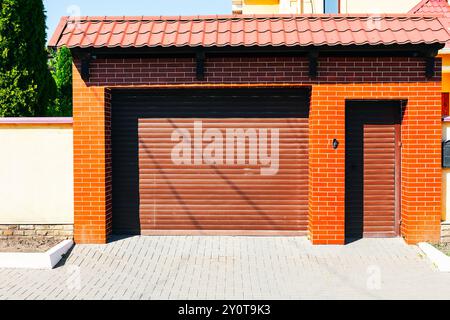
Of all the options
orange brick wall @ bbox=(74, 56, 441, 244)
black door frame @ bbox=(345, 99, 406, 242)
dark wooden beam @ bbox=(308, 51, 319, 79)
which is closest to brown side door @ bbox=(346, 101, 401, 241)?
black door frame @ bbox=(345, 99, 406, 242)

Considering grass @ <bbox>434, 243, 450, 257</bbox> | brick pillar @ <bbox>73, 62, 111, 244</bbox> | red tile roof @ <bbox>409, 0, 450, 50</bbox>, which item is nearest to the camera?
grass @ <bbox>434, 243, 450, 257</bbox>

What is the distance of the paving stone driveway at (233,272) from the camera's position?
262 inches

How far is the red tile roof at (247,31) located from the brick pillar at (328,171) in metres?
1.03

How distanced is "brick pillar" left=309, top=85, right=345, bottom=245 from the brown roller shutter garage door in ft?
1.54

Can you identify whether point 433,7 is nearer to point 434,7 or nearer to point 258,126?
point 434,7

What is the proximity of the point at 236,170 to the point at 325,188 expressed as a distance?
1.75 meters

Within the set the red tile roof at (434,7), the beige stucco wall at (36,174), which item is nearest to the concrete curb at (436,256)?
the beige stucco wall at (36,174)

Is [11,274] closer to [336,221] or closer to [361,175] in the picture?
[336,221]

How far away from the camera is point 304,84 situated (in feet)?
28.5

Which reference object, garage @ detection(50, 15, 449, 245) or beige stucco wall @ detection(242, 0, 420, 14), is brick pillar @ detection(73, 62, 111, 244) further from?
beige stucco wall @ detection(242, 0, 420, 14)

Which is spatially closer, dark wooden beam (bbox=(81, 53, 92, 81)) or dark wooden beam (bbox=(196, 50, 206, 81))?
dark wooden beam (bbox=(196, 50, 206, 81))

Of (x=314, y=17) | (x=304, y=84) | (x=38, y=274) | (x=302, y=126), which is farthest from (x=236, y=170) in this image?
(x=38, y=274)

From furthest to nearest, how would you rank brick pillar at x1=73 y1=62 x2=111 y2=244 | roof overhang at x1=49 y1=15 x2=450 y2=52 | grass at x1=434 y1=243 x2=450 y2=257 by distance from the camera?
1. brick pillar at x1=73 y1=62 x2=111 y2=244
2. roof overhang at x1=49 y1=15 x2=450 y2=52
3. grass at x1=434 y1=243 x2=450 y2=257

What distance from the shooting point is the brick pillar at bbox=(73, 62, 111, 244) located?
873cm
